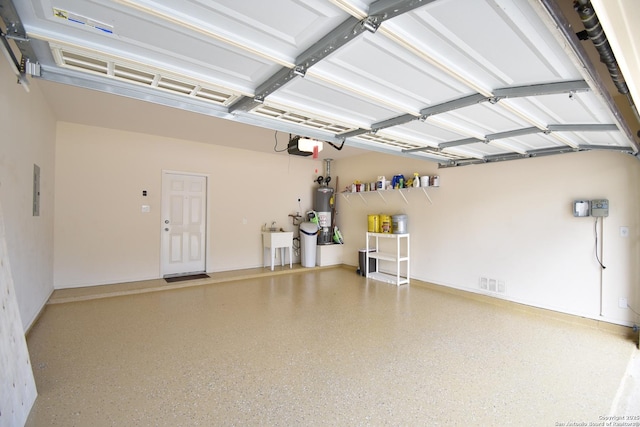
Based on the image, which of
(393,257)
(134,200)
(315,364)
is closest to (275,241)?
(393,257)

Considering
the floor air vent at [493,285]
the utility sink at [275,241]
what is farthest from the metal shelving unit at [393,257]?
the utility sink at [275,241]

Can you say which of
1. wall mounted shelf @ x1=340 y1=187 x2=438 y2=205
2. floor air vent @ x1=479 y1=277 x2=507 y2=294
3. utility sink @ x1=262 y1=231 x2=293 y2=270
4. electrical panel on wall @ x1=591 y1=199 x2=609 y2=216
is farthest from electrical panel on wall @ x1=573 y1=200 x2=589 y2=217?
utility sink @ x1=262 y1=231 x2=293 y2=270

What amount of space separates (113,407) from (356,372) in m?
1.75

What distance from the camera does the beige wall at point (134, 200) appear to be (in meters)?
4.66

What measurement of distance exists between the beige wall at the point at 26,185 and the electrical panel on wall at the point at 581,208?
579 cm

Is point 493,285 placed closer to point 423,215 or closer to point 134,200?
point 423,215

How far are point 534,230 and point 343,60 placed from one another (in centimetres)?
382

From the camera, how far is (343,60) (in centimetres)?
173

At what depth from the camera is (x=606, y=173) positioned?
3537mm

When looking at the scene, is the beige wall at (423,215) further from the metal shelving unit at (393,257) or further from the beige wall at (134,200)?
the metal shelving unit at (393,257)

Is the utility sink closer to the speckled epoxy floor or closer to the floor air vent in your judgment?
the speckled epoxy floor

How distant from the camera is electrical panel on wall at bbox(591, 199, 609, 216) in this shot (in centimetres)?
346

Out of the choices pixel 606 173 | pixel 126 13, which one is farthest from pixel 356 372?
pixel 606 173

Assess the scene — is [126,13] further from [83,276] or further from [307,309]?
[83,276]
